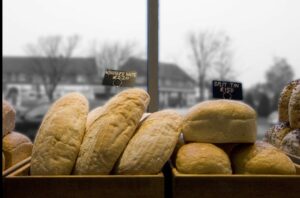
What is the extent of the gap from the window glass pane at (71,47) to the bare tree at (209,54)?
0.35m

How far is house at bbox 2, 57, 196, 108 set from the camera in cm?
183

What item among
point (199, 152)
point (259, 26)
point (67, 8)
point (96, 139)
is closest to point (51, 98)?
point (67, 8)

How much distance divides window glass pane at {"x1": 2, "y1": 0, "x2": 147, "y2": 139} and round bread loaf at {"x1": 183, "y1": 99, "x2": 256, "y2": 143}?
2.61 feet

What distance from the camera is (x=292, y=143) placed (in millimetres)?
1300

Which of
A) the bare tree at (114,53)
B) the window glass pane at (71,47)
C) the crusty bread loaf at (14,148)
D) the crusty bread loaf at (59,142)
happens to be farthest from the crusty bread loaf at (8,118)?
the bare tree at (114,53)

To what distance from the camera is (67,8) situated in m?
1.89

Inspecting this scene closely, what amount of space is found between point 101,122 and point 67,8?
3.70 feet

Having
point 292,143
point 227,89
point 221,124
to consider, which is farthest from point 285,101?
point 221,124

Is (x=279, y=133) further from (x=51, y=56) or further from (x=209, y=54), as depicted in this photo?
(x=51, y=56)

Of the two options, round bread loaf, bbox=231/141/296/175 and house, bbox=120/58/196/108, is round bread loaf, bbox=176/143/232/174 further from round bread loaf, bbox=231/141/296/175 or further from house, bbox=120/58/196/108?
house, bbox=120/58/196/108
